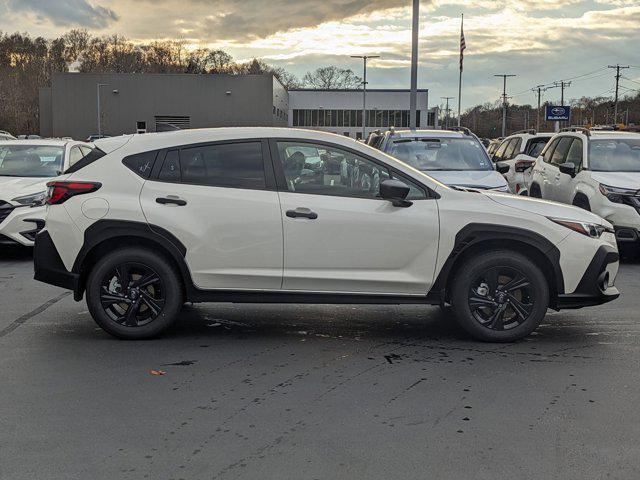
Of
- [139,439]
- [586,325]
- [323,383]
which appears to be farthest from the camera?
[586,325]

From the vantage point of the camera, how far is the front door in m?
5.79

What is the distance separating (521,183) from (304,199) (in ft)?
37.0

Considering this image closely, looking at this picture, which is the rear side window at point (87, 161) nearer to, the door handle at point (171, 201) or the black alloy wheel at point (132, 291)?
the door handle at point (171, 201)

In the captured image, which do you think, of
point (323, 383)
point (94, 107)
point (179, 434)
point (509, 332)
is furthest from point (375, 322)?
point (94, 107)

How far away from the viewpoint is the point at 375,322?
6758 millimetres

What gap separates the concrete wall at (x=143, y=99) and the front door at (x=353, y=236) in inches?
3015

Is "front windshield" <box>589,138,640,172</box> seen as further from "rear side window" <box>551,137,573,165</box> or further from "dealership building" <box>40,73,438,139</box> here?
"dealership building" <box>40,73,438,139</box>

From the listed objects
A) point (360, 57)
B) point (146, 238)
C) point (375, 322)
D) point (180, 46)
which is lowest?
point (375, 322)

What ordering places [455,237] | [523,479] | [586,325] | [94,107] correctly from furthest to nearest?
[94,107] < [586,325] < [455,237] < [523,479]

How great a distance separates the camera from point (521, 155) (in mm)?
17141

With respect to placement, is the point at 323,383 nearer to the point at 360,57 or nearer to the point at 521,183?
the point at 521,183

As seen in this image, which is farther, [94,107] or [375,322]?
[94,107]

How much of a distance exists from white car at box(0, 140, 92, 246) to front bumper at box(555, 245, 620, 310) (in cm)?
741

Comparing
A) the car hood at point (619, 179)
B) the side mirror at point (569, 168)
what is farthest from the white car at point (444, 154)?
the car hood at point (619, 179)
